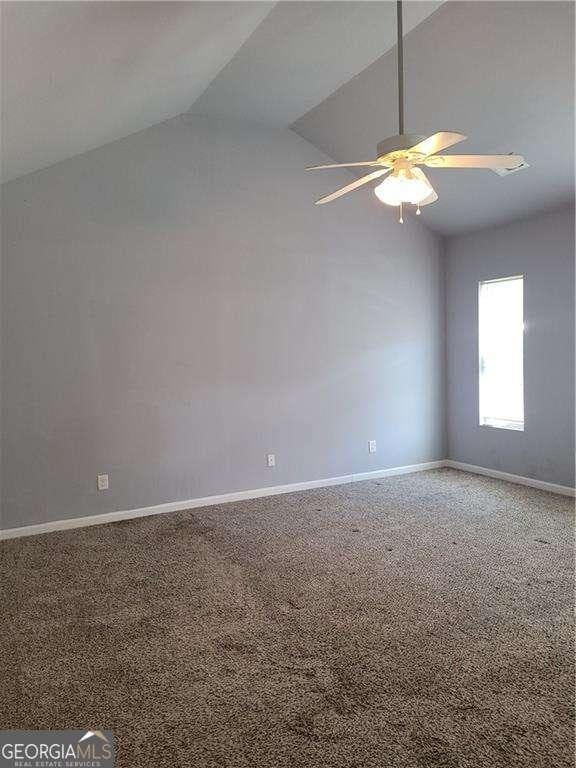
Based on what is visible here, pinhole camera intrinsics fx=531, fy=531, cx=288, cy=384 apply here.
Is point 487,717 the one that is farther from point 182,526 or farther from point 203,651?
point 182,526

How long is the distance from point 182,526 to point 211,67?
10.9 ft

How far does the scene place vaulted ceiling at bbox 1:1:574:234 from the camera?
2434mm

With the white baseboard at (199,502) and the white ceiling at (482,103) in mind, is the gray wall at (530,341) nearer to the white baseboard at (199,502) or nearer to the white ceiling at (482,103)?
the white ceiling at (482,103)

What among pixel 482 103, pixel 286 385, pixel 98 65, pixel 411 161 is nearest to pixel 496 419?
pixel 286 385

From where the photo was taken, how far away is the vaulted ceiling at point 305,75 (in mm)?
2434

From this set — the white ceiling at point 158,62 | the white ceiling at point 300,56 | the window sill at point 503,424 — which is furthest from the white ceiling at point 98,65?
the window sill at point 503,424

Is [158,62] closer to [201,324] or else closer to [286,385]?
[201,324]

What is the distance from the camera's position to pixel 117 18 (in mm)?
2277

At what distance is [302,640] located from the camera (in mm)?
2473

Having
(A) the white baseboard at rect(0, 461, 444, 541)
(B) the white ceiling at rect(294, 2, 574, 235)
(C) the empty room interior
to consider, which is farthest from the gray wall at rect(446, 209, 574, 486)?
(A) the white baseboard at rect(0, 461, 444, 541)

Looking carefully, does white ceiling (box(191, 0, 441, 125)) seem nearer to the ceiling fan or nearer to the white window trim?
the ceiling fan

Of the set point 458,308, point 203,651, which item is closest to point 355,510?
point 203,651

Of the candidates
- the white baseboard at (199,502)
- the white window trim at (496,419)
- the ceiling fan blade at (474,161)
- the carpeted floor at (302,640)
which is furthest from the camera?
the white window trim at (496,419)

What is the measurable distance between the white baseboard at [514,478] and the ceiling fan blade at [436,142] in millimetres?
3602
